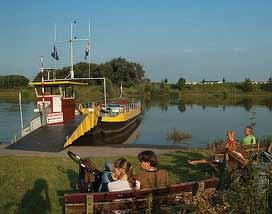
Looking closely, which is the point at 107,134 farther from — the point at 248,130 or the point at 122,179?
the point at 122,179

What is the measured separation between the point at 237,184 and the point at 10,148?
14.3 m

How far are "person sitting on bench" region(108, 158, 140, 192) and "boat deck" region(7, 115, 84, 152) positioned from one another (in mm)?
11474

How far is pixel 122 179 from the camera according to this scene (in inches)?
248

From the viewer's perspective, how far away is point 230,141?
9.31 m

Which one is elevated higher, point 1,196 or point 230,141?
point 230,141

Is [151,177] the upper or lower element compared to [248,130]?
lower

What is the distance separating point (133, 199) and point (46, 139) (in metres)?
14.1

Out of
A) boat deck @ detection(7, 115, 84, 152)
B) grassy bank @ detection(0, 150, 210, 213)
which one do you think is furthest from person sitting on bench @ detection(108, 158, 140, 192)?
boat deck @ detection(7, 115, 84, 152)

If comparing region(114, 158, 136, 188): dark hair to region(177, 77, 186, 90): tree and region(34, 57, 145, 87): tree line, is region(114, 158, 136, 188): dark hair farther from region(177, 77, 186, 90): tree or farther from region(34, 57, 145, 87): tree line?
region(177, 77, 186, 90): tree

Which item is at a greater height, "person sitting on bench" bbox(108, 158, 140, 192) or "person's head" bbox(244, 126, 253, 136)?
"person's head" bbox(244, 126, 253, 136)

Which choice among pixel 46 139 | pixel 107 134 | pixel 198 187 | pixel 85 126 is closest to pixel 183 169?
pixel 198 187

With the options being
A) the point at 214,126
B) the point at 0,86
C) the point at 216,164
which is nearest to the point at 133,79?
the point at 0,86

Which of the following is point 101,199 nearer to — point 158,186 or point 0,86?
point 158,186

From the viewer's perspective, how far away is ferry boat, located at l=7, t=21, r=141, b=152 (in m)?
19.1
